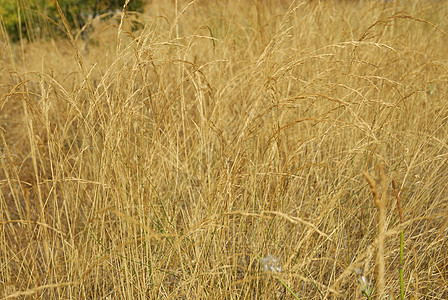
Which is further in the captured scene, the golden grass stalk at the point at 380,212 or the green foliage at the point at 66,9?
the green foliage at the point at 66,9

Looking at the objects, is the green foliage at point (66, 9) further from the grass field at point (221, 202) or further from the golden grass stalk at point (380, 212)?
the golden grass stalk at point (380, 212)

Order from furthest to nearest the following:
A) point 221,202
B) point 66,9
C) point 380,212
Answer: point 66,9
point 221,202
point 380,212

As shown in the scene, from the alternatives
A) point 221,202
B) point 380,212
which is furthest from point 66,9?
point 380,212

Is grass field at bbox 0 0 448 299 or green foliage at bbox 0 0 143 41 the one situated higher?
green foliage at bbox 0 0 143 41

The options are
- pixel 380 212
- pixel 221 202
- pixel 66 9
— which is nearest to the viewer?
pixel 380 212

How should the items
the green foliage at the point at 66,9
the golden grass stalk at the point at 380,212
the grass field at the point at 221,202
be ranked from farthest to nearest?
the green foliage at the point at 66,9 < the grass field at the point at 221,202 < the golden grass stalk at the point at 380,212

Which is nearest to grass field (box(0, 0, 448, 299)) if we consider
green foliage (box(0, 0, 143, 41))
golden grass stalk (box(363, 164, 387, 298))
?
golden grass stalk (box(363, 164, 387, 298))

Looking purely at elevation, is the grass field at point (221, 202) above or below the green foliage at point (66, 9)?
below

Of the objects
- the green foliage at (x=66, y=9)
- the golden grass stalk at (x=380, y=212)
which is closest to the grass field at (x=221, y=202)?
the golden grass stalk at (x=380, y=212)

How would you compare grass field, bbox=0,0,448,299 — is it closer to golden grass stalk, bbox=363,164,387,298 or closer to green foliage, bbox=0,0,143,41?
golden grass stalk, bbox=363,164,387,298

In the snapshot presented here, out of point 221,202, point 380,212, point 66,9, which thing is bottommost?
point 221,202

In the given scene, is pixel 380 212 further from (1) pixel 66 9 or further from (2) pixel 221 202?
(1) pixel 66 9

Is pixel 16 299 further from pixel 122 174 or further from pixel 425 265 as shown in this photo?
pixel 425 265

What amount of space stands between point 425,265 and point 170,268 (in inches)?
32.4
